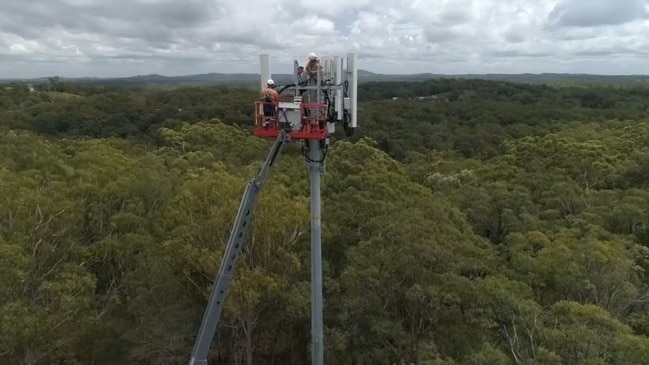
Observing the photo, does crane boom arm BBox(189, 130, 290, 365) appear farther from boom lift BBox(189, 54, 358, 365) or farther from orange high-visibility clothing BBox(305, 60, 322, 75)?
orange high-visibility clothing BBox(305, 60, 322, 75)

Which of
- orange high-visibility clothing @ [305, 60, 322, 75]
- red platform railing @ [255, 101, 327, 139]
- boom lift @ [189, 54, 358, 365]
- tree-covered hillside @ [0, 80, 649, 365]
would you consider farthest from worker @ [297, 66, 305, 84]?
tree-covered hillside @ [0, 80, 649, 365]

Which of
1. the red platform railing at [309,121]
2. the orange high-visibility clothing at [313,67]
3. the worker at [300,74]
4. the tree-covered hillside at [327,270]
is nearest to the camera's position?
the red platform railing at [309,121]

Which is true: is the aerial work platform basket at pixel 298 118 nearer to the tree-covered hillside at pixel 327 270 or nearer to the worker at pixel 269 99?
the worker at pixel 269 99

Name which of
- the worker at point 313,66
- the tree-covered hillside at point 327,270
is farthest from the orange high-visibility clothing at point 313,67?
the tree-covered hillside at point 327,270

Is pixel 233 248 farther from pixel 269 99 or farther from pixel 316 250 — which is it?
pixel 269 99

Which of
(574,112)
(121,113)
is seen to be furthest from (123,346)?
(574,112)

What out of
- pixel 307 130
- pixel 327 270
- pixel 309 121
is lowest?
pixel 327 270

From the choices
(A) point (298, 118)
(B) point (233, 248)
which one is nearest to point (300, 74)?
(A) point (298, 118)
